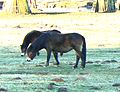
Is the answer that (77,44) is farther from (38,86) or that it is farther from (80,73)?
(38,86)

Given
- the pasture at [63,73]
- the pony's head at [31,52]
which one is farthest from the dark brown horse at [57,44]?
the pasture at [63,73]

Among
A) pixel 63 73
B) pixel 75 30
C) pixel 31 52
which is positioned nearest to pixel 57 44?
pixel 31 52

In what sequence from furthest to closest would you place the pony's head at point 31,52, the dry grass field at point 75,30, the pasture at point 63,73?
the dry grass field at point 75,30
the pony's head at point 31,52
the pasture at point 63,73

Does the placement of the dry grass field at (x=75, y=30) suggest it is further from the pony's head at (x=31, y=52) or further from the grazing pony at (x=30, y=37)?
the pony's head at (x=31, y=52)

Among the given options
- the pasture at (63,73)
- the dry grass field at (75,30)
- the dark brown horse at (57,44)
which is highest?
the dark brown horse at (57,44)

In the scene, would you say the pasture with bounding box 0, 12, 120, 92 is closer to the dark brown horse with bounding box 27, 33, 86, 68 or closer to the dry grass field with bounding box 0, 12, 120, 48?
the dark brown horse with bounding box 27, 33, 86, 68

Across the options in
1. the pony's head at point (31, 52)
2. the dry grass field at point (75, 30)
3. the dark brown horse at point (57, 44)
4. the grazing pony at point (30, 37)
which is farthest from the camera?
the dry grass field at point (75, 30)

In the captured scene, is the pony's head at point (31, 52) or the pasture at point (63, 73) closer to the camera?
the pasture at point (63, 73)

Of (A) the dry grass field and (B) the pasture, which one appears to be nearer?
(B) the pasture

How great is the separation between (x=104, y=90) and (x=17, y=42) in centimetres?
1386

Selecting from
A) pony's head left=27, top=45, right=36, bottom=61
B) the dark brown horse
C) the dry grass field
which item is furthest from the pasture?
the dry grass field

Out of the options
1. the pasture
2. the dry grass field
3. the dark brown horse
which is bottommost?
the dry grass field

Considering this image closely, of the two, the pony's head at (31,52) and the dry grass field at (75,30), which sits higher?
the pony's head at (31,52)

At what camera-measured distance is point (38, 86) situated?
1155 cm
